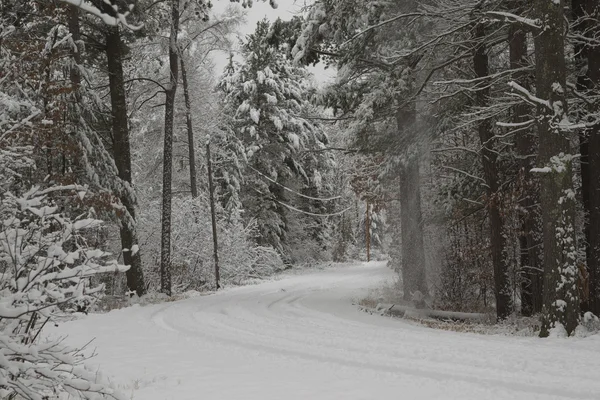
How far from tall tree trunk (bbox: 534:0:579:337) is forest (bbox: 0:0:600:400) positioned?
0.08 ft

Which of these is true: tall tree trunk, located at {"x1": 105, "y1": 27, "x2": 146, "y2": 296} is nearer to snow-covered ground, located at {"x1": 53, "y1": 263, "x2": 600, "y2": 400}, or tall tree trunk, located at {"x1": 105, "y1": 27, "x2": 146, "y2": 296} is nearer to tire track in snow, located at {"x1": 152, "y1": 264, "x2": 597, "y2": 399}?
tire track in snow, located at {"x1": 152, "y1": 264, "x2": 597, "y2": 399}

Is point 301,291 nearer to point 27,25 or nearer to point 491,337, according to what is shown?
point 491,337

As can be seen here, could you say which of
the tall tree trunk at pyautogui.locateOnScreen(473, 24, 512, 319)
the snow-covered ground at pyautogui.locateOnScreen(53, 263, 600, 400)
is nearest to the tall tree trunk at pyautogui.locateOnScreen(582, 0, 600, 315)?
the tall tree trunk at pyautogui.locateOnScreen(473, 24, 512, 319)

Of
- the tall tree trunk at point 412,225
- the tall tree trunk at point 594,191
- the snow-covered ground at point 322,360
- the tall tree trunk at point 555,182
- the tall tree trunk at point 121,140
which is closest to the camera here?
the snow-covered ground at point 322,360

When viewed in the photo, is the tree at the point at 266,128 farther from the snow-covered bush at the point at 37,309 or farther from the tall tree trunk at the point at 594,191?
the snow-covered bush at the point at 37,309

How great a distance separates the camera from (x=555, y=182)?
28.3 ft

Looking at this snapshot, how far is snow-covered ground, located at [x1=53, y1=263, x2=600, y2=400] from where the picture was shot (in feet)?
17.5

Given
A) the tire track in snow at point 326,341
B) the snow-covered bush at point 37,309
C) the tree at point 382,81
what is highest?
the tree at point 382,81

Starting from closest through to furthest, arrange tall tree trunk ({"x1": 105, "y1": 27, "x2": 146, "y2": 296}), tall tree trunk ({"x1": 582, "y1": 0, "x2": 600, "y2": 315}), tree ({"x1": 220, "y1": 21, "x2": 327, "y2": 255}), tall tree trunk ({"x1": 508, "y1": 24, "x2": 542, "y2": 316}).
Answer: tall tree trunk ({"x1": 582, "y1": 0, "x2": 600, "y2": 315}) < tall tree trunk ({"x1": 508, "y1": 24, "x2": 542, "y2": 316}) < tall tree trunk ({"x1": 105, "y1": 27, "x2": 146, "y2": 296}) < tree ({"x1": 220, "y1": 21, "x2": 327, "y2": 255})

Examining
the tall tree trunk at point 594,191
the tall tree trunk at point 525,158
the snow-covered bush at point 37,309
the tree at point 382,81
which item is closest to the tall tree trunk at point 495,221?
the tall tree trunk at point 525,158

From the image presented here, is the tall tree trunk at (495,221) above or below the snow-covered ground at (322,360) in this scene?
above

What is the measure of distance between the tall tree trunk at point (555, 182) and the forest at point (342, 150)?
0.02 metres

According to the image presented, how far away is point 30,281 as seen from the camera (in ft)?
10.8

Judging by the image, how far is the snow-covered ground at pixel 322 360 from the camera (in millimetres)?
5324
